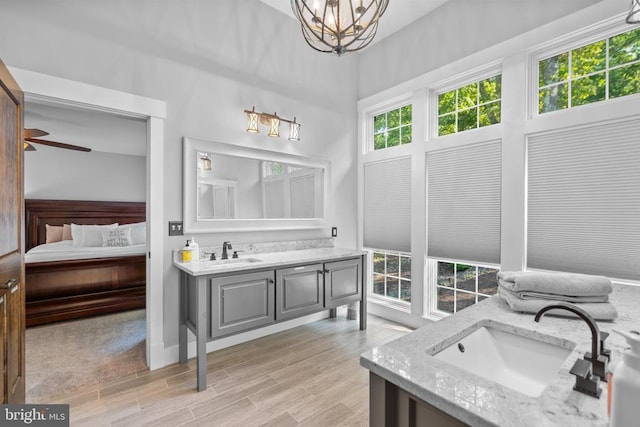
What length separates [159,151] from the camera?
2.47m

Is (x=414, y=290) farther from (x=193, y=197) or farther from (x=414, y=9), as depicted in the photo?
(x=414, y=9)

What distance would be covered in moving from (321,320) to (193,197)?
201 centimetres

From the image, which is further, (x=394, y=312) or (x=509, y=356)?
(x=394, y=312)

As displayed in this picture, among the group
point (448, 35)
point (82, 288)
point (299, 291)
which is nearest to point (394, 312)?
point (299, 291)

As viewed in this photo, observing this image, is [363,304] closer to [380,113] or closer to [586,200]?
[586,200]

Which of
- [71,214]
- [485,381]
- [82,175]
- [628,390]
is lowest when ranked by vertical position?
[485,381]

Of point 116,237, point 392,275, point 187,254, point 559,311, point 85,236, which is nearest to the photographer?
point 559,311

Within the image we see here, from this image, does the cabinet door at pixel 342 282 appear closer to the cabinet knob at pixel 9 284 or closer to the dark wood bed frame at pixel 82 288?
the cabinet knob at pixel 9 284

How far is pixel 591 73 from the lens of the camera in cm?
226

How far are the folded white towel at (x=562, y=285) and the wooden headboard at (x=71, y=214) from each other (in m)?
6.74

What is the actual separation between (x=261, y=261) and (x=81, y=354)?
73.8 inches

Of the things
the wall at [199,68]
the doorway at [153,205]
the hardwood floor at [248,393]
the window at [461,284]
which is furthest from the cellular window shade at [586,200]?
the doorway at [153,205]

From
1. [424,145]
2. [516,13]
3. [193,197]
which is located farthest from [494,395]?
[516,13]

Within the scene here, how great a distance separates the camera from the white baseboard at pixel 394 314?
128 inches
